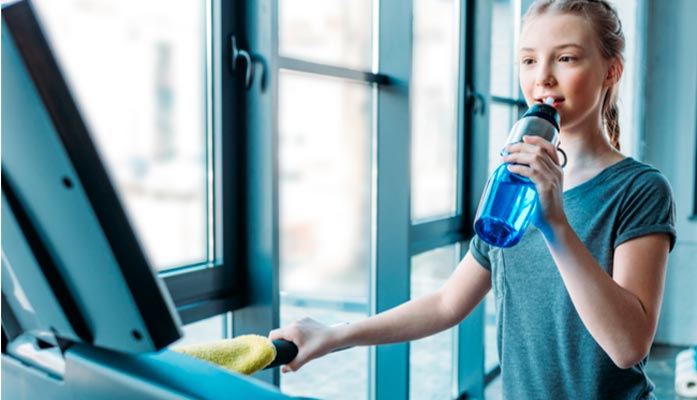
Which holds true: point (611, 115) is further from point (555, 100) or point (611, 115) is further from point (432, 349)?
point (432, 349)

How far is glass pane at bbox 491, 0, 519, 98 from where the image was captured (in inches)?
157

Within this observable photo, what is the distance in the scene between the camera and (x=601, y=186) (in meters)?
1.04

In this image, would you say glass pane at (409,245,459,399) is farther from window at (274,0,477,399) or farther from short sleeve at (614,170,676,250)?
short sleeve at (614,170,676,250)

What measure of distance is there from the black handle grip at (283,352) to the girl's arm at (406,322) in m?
0.05

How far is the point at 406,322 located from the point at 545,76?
0.42 m

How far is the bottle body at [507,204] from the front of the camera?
861 millimetres

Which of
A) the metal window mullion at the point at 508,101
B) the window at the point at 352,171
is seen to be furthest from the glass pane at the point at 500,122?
the window at the point at 352,171

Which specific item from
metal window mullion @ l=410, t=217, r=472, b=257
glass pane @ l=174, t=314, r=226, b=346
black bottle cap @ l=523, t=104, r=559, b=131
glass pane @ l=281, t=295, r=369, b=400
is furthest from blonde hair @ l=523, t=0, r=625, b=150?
metal window mullion @ l=410, t=217, r=472, b=257

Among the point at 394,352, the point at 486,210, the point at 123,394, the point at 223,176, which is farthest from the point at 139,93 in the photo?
the point at 394,352

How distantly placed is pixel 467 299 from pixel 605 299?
33cm

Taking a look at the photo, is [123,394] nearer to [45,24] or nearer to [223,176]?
[45,24]

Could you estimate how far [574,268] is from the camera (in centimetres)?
88

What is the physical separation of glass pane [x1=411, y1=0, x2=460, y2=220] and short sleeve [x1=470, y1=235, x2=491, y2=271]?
1.70 metres

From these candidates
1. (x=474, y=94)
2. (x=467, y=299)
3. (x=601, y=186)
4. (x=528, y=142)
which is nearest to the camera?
(x=528, y=142)
